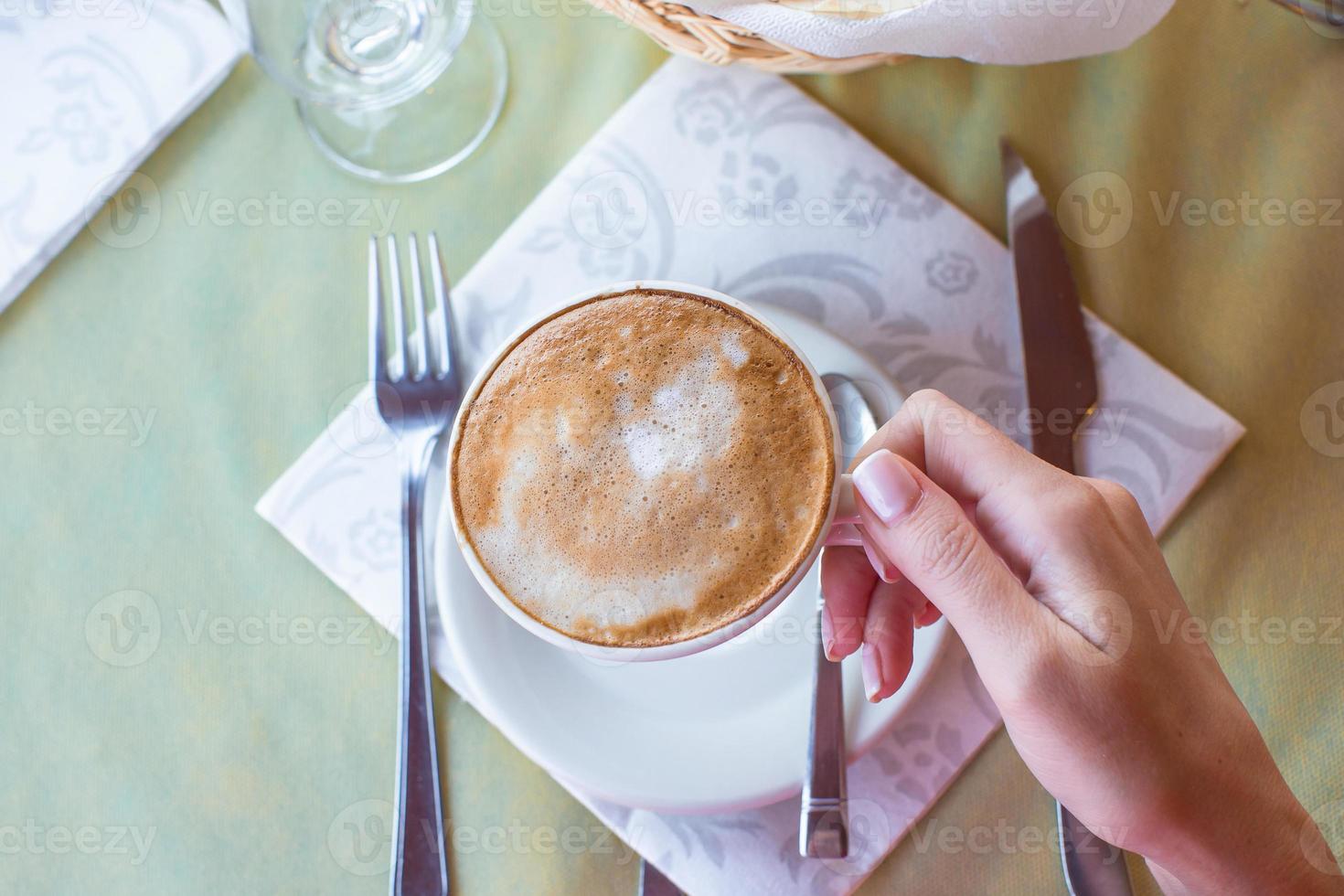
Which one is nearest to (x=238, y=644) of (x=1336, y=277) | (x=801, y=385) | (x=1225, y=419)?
(x=801, y=385)

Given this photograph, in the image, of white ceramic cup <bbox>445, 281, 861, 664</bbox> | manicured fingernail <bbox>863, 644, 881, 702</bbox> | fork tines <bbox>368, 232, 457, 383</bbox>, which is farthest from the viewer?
fork tines <bbox>368, 232, 457, 383</bbox>

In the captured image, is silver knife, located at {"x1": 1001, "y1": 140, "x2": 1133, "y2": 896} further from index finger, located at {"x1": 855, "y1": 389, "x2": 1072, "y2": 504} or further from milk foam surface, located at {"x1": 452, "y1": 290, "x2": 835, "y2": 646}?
milk foam surface, located at {"x1": 452, "y1": 290, "x2": 835, "y2": 646}

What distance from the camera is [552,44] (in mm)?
893

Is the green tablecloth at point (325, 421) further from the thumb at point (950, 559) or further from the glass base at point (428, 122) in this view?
the thumb at point (950, 559)

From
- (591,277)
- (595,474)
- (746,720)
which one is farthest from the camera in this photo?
(591,277)

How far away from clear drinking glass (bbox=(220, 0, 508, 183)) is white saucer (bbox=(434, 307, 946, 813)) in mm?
343

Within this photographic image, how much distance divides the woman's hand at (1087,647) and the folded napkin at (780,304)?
156mm

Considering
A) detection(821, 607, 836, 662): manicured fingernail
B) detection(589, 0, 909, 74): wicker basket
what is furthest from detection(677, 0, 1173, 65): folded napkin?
detection(821, 607, 836, 662): manicured fingernail

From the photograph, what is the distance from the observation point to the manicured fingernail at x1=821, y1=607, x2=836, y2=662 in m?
0.69

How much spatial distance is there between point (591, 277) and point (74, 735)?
0.58m

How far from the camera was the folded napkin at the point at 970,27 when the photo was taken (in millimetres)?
641

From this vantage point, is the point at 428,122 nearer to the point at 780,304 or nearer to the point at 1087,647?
the point at 780,304

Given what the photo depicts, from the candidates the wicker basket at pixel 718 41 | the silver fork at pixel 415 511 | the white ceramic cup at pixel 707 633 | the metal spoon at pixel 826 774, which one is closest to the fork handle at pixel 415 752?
the silver fork at pixel 415 511

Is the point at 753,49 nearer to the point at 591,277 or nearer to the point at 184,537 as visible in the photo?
the point at 591,277
